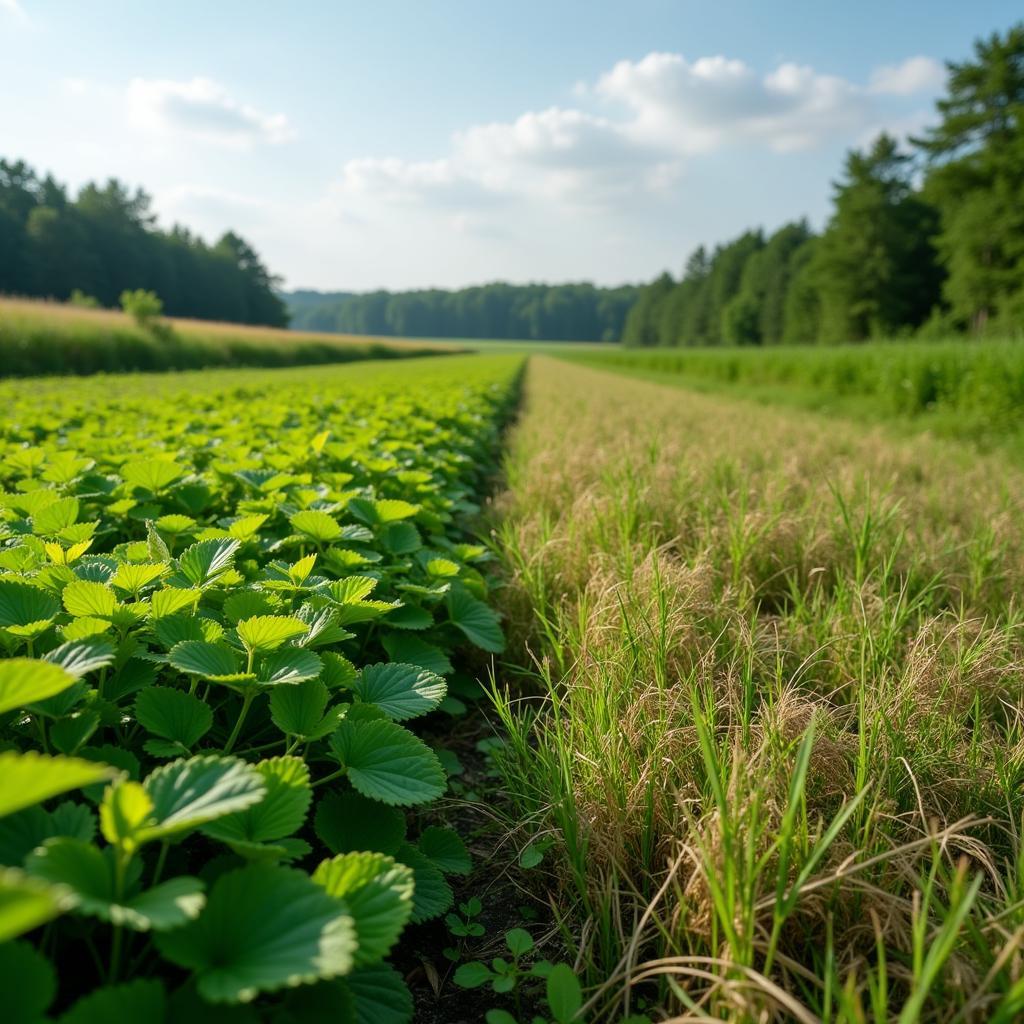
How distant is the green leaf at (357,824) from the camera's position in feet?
3.71

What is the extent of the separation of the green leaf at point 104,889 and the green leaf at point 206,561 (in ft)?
2.45

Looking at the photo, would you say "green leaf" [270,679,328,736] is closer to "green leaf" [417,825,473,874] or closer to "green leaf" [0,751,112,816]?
"green leaf" [417,825,473,874]

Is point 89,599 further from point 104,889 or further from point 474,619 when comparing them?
point 474,619

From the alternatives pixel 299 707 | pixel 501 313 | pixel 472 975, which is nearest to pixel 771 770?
pixel 472 975

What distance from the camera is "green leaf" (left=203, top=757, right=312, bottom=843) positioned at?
2.89ft

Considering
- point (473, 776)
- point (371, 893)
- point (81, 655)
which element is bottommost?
point (473, 776)

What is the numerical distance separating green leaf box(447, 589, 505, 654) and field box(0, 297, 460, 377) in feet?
49.0

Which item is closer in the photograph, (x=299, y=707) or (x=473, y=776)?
(x=299, y=707)

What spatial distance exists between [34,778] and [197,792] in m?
0.28

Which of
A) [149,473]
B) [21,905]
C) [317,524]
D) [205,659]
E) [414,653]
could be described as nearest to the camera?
[21,905]

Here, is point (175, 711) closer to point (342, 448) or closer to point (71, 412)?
point (342, 448)

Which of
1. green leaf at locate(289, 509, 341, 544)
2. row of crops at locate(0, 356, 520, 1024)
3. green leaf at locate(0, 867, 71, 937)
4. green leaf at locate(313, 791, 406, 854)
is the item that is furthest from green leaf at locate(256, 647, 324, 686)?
green leaf at locate(289, 509, 341, 544)

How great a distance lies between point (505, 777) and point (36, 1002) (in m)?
1.10

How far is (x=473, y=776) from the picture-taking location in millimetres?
1859
